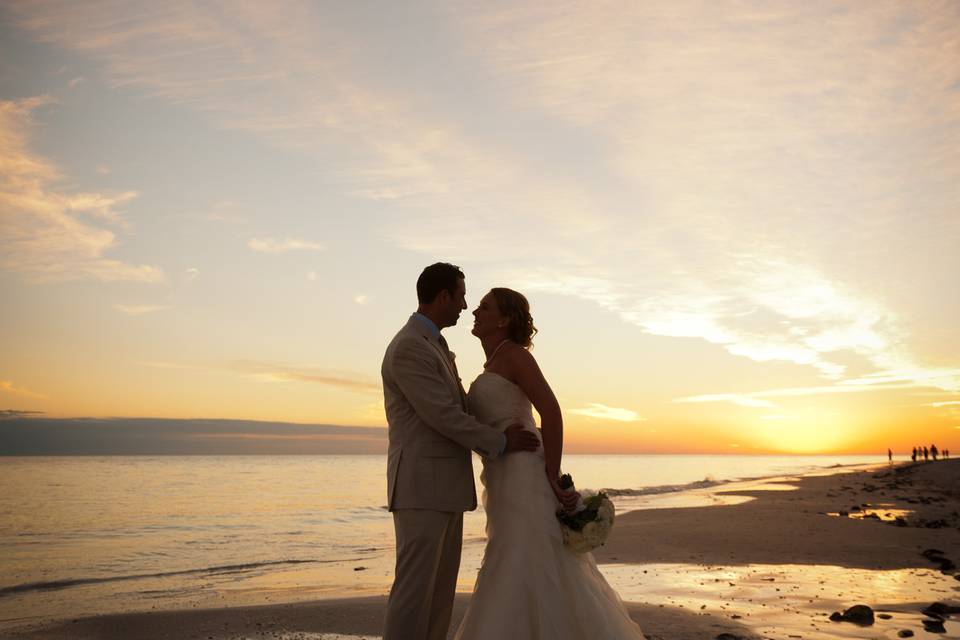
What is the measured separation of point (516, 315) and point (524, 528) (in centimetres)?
147

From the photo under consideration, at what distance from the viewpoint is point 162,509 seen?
28766 mm

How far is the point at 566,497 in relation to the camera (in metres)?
4.82

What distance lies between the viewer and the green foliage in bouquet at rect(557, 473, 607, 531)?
4719 millimetres

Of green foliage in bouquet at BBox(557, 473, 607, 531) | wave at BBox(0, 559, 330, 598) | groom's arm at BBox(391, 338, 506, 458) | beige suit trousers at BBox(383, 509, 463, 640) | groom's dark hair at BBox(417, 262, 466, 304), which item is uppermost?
groom's dark hair at BBox(417, 262, 466, 304)

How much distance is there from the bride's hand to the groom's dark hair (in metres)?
1.52

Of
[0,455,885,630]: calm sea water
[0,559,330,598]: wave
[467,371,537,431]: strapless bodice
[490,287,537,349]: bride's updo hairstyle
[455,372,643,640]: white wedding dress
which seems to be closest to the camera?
[455,372,643,640]: white wedding dress

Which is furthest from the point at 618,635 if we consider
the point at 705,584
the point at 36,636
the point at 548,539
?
the point at 36,636

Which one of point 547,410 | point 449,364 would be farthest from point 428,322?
point 547,410

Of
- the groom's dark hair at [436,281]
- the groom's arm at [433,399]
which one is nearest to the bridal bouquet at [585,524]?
the groom's arm at [433,399]

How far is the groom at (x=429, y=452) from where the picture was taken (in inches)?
176

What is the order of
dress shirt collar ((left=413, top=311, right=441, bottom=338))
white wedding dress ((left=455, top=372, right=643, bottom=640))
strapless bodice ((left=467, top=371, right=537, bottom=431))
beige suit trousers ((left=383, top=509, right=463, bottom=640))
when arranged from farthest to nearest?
strapless bodice ((left=467, top=371, right=537, bottom=431))
dress shirt collar ((left=413, top=311, right=441, bottom=338))
white wedding dress ((left=455, top=372, right=643, bottom=640))
beige suit trousers ((left=383, top=509, right=463, bottom=640))

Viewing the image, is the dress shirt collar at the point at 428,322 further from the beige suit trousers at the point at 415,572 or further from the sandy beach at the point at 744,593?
the sandy beach at the point at 744,593

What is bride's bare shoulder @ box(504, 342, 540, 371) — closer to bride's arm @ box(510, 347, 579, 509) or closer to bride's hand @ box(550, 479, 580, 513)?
bride's arm @ box(510, 347, 579, 509)

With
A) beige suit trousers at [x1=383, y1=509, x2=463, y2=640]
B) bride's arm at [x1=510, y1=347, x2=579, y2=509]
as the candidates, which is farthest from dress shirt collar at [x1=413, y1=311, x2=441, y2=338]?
beige suit trousers at [x1=383, y1=509, x2=463, y2=640]
